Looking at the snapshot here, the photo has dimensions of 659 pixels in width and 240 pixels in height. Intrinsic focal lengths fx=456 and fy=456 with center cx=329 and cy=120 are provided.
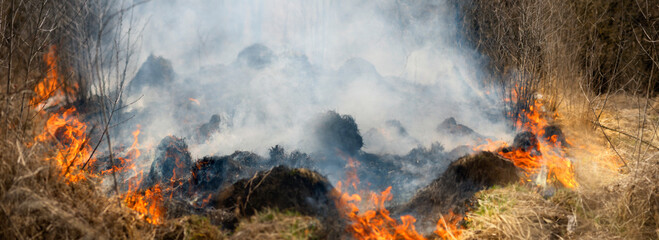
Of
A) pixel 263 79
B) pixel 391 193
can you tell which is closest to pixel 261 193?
pixel 391 193

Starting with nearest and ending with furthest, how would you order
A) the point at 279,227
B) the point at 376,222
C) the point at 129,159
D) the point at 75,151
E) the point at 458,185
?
the point at 279,227 → the point at 376,222 → the point at 458,185 → the point at 75,151 → the point at 129,159

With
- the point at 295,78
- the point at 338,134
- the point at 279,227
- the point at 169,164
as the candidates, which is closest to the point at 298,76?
the point at 295,78

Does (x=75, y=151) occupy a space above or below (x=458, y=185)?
above

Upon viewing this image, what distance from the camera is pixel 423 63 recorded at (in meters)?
8.45

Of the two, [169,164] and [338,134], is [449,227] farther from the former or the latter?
[169,164]

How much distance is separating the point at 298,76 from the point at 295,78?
7 centimetres

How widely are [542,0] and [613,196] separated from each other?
3.23 meters

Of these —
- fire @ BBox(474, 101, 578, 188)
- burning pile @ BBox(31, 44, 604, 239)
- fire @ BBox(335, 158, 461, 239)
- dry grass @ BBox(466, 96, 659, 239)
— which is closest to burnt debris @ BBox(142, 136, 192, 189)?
burning pile @ BBox(31, 44, 604, 239)

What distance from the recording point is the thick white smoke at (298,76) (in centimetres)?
584

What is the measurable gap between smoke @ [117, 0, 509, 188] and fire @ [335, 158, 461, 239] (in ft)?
3.19

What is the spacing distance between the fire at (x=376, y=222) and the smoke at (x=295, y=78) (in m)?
0.97

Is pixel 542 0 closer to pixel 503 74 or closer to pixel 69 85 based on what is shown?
pixel 503 74

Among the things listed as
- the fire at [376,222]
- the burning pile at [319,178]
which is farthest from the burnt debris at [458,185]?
the fire at [376,222]

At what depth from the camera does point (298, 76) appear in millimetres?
6449
